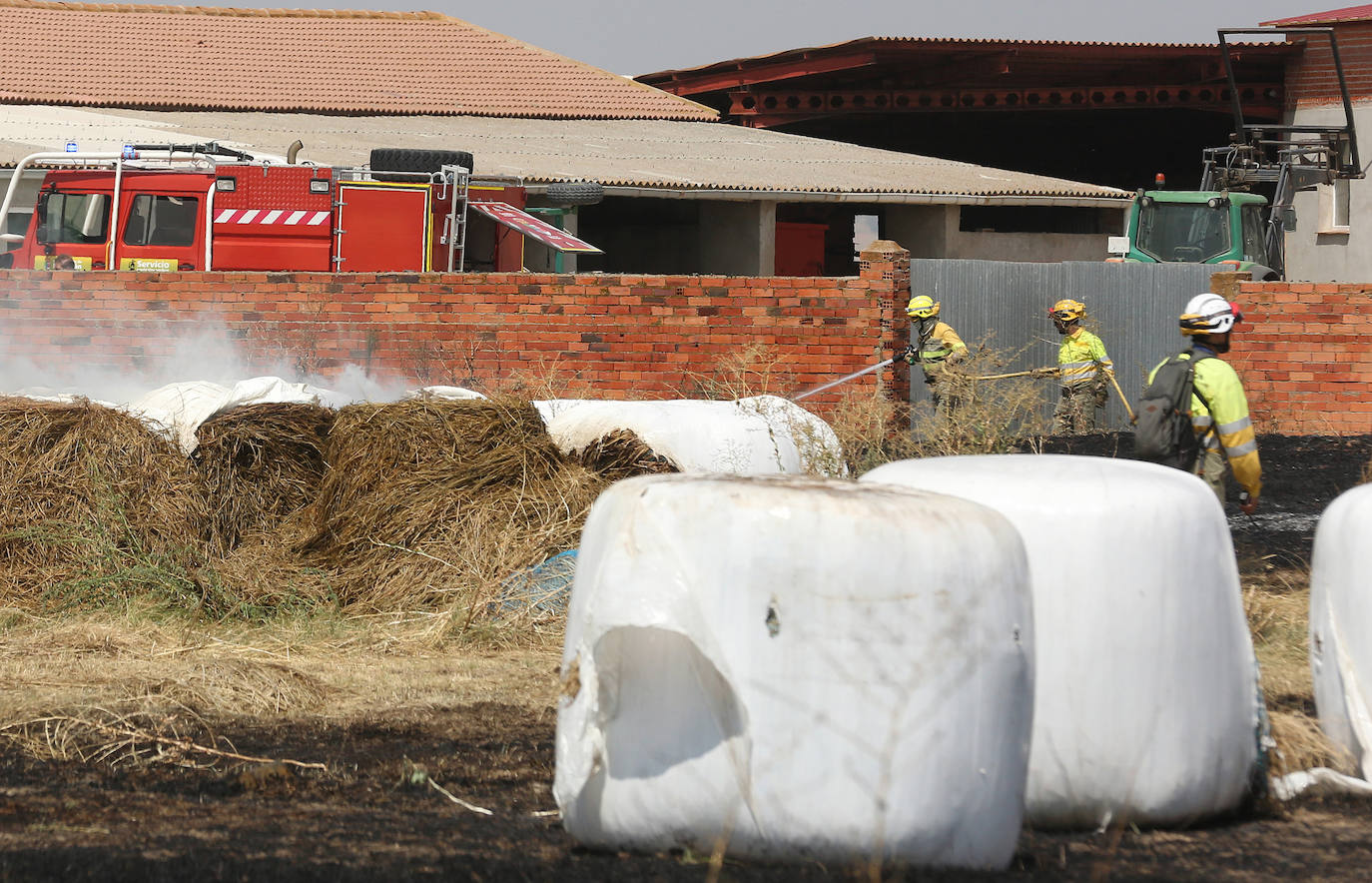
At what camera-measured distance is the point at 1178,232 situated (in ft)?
57.6

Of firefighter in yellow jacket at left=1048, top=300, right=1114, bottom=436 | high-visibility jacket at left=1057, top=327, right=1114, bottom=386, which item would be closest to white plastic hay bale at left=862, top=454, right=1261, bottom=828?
firefighter in yellow jacket at left=1048, top=300, right=1114, bottom=436

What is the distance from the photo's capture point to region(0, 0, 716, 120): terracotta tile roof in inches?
970

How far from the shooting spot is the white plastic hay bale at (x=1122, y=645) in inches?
152

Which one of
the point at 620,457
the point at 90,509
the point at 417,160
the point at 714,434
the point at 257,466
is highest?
the point at 417,160

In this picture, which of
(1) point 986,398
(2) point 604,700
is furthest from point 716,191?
(2) point 604,700

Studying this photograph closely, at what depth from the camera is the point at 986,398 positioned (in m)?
9.35

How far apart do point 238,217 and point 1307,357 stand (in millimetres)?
9094

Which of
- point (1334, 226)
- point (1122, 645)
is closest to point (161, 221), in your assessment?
point (1122, 645)

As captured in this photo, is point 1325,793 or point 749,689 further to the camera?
point 1325,793

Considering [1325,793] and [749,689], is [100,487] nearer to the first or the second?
[749,689]

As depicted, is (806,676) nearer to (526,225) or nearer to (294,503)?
(294,503)

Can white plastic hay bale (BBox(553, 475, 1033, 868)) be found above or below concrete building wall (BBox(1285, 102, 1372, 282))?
below

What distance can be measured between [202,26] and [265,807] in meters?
27.4

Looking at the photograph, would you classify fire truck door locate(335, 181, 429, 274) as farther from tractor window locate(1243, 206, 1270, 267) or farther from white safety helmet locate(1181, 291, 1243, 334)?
tractor window locate(1243, 206, 1270, 267)
